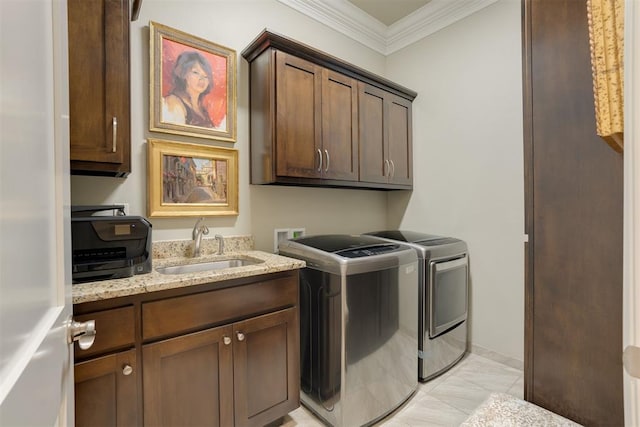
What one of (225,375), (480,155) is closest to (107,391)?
(225,375)

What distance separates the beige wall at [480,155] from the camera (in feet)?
7.43

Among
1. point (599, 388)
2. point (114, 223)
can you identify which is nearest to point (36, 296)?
point (114, 223)

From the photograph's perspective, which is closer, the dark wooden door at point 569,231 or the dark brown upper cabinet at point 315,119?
the dark wooden door at point 569,231

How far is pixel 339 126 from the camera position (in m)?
2.29

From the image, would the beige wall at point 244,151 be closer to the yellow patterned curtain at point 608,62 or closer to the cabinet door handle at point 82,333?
the cabinet door handle at point 82,333

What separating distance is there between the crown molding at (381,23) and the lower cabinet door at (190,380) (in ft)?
8.19

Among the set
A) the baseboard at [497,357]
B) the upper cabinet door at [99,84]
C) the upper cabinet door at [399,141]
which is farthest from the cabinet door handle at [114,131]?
the baseboard at [497,357]

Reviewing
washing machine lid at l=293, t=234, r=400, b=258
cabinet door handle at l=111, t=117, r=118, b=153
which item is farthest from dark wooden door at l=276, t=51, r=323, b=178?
cabinet door handle at l=111, t=117, r=118, b=153

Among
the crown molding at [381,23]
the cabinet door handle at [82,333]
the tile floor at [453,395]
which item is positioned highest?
the crown molding at [381,23]

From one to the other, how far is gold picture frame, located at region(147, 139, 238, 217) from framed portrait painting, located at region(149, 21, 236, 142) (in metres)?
0.11

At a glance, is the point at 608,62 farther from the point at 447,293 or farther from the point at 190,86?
the point at 190,86

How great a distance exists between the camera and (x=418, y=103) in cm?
285

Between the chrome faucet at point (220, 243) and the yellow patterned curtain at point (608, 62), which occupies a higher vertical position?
the yellow patterned curtain at point (608, 62)

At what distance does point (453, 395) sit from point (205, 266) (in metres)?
1.83
